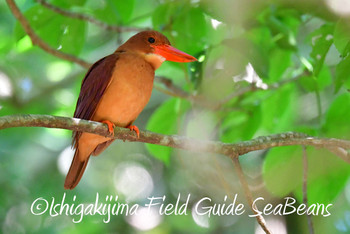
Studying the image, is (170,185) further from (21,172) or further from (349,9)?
(349,9)

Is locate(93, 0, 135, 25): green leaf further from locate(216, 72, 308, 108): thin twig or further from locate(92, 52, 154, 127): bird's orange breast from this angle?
locate(216, 72, 308, 108): thin twig

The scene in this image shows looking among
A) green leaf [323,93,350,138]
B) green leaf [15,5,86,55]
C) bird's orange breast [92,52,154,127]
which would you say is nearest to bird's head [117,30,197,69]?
bird's orange breast [92,52,154,127]

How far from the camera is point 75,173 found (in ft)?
11.3

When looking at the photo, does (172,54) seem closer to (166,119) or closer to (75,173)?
(166,119)

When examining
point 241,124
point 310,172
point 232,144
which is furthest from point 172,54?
point 310,172

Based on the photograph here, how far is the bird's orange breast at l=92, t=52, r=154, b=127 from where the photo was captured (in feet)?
10.5

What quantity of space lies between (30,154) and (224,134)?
Answer: 2.50 m

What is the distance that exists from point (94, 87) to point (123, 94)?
206 mm

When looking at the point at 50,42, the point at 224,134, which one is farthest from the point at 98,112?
the point at 224,134

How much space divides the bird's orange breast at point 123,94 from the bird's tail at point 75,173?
0.39 m

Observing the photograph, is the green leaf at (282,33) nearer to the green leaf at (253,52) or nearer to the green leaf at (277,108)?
the green leaf at (253,52)

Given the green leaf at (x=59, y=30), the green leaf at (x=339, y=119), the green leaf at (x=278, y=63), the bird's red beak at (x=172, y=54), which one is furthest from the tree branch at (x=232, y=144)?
the green leaf at (x=59, y=30)

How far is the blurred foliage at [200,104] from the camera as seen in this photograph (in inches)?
117

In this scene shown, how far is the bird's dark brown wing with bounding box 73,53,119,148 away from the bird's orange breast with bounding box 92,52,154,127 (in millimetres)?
33
